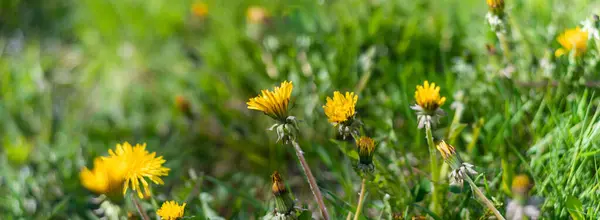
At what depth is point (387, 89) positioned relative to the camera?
2.37 m

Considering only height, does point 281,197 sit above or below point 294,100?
below

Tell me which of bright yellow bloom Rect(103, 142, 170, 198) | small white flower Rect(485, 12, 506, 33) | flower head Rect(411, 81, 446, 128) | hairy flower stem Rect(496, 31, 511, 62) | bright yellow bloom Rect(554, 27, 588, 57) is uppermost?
hairy flower stem Rect(496, 31, 511, 62)

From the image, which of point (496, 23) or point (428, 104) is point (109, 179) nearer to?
point (428, 104)

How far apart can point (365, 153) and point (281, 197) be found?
232mm

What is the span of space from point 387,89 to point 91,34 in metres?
2.12

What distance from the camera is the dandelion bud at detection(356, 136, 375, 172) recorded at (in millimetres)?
1422

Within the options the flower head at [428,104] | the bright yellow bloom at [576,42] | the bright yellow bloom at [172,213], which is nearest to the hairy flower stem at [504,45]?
the bright yellow bloom at [576,42]

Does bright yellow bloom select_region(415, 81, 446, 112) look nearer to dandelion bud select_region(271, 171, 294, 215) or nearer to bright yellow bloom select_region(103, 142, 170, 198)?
dandelion bud select_region(271, 171, 294, 215)

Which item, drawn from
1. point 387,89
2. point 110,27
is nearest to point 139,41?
point 110,27

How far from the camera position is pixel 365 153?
143 centimetres

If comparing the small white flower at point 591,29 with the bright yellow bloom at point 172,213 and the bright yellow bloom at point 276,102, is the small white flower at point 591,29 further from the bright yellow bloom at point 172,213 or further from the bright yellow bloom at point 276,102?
the bright yellow bloom at point 172,213

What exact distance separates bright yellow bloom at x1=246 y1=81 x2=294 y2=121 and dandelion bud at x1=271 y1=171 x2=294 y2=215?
0.49ft

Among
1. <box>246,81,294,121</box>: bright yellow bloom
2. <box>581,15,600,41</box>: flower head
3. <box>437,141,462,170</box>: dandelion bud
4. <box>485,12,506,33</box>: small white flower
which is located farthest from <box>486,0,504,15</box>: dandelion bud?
<box>246,81,294,121</box>: bright yellow bloom

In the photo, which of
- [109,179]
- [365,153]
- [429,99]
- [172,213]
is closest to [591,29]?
[429,99]
